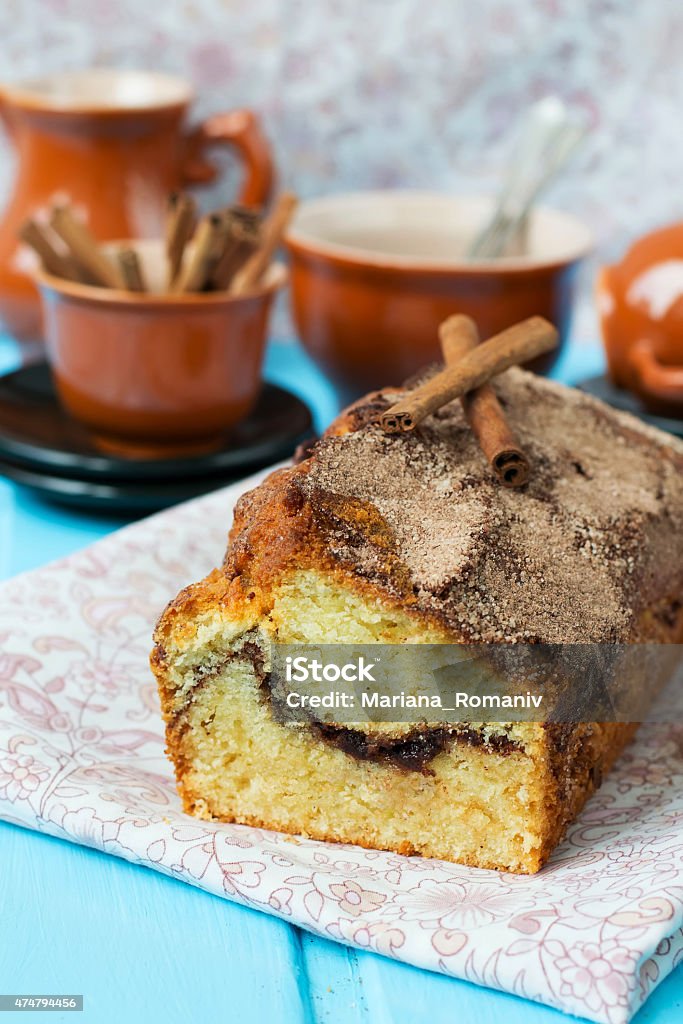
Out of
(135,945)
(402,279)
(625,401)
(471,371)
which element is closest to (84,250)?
(402,279)

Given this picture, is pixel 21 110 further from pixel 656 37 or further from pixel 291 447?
pixel 656 37

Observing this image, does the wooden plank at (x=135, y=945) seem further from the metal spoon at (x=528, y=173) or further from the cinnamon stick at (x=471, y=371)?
the metal spoon at (x=528, y=173)

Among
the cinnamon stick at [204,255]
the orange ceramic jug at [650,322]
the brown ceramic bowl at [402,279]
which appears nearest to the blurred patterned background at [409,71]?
the brown ceramic bowl at [402,279]

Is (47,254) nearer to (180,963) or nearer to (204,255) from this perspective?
(204,255)

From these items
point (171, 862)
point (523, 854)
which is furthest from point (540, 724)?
point (171, 862)

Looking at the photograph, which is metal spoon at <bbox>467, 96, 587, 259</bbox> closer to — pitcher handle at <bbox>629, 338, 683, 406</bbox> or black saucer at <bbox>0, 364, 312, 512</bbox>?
pitcher handle at <bbox>629, 338, 683, 406</bbox>

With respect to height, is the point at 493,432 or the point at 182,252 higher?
the point at 493,432
